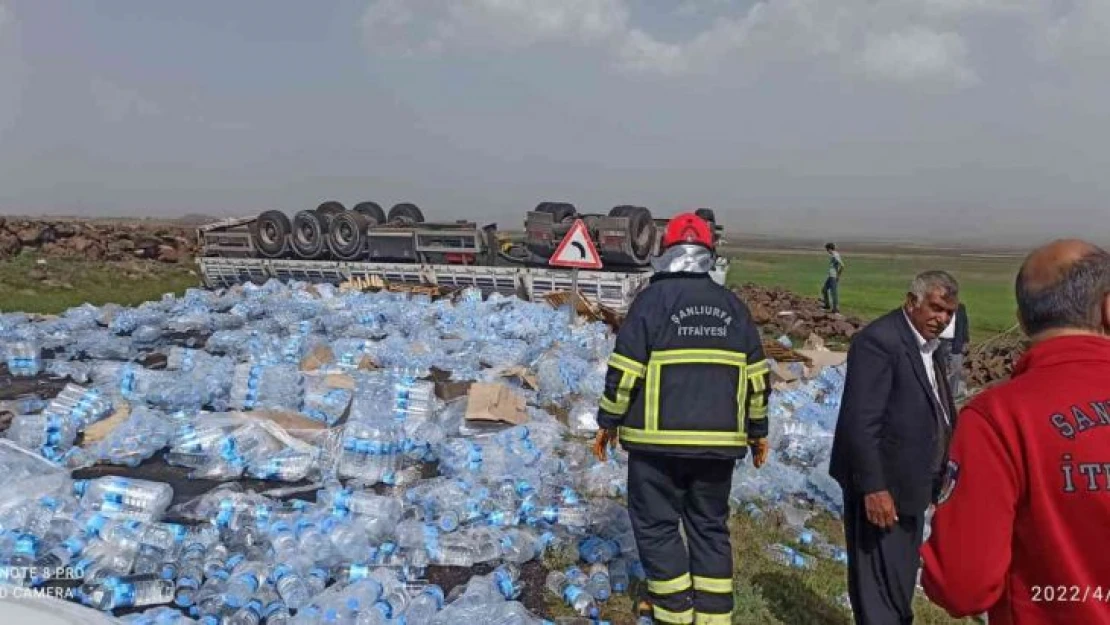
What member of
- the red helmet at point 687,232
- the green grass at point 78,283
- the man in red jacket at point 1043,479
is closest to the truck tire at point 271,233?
the green grass at point 78,283

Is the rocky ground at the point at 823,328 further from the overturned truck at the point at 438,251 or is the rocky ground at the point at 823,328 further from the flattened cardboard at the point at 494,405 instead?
the flattened cardboard at the point at 494,405

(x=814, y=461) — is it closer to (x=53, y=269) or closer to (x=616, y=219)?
(x=616, y=219)

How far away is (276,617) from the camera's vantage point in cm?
334

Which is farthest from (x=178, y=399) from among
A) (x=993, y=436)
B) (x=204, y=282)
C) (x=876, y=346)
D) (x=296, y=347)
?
(x=204, y=282)

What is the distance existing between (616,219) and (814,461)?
6051mm

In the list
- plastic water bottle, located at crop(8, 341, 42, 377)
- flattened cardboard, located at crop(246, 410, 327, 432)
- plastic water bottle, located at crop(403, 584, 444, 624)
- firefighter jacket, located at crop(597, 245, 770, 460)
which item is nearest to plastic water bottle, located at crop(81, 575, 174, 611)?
plastic water bottle, located at crop(403, 584, 444, 624)

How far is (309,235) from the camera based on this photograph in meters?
13.4

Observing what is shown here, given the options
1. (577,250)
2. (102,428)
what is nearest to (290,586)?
(102,428)

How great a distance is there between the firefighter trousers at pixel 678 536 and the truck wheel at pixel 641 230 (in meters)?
8.37

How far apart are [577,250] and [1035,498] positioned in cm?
868

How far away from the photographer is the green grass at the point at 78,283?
13.1m

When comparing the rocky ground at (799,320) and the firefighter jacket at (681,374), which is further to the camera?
the rocky ground at (799,320)

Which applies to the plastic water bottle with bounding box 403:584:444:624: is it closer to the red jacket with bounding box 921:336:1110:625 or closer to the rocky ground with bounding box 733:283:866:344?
the red jacket with bounding box 921:336:1110:625

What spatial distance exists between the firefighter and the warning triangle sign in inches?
258
